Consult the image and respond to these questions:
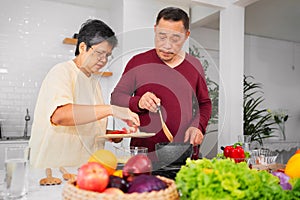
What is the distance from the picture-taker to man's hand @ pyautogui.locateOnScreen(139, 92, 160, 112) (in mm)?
1146

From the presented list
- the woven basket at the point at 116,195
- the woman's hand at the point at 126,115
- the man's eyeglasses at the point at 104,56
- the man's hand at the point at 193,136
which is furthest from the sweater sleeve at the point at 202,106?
the woven basket at the point at 116,195

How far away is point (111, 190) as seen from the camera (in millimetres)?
637

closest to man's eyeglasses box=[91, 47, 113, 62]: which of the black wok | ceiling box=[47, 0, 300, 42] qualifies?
the black wok

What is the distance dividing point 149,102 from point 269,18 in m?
3.01

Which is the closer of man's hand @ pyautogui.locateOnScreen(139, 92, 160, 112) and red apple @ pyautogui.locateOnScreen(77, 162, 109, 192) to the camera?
red apple @ pyautogui.locateOnScreen(77, 162, 109, 192)

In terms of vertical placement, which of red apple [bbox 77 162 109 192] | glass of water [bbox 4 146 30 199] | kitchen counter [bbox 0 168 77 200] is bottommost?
kitchen counter [bbox 0 168 77 200]

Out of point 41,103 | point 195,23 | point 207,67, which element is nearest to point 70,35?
point 195,23

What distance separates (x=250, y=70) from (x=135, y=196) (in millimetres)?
4130

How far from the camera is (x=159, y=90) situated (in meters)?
1.21

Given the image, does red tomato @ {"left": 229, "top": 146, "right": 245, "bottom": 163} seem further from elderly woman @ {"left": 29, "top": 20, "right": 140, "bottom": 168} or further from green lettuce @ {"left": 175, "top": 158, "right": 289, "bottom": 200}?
green lettuce @ {"left": 175, "top": 158, "right": 289, "bottom": 200}

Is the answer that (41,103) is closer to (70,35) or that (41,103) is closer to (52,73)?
(52,73)

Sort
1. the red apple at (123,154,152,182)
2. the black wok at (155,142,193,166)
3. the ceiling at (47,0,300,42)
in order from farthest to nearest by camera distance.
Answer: the ceiling at (47,0,300,42) < the black wok at (155,142,193,166) < the red apple at (123,154,152,182)

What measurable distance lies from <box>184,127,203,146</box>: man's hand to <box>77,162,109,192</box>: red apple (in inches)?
24.4

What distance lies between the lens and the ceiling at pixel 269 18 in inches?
122
